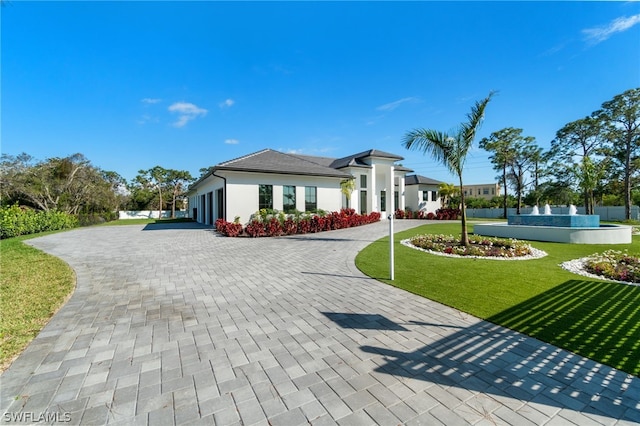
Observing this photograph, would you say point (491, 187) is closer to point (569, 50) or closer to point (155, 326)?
point (569, 50)

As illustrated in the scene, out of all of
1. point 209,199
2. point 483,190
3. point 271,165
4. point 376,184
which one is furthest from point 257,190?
point 483,190

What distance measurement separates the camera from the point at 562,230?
35.0ft

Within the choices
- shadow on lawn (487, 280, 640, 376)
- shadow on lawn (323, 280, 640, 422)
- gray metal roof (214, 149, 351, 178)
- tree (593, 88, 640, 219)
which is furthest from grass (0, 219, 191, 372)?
tree (593, 88, 640, 219)

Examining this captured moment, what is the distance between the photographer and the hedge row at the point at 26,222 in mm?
15266

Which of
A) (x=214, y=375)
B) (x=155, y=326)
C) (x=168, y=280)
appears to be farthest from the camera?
(x=168, y=280)

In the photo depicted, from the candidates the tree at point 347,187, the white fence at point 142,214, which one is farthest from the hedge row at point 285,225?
the white fence at point 142,214

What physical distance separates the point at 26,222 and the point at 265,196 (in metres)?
15.7

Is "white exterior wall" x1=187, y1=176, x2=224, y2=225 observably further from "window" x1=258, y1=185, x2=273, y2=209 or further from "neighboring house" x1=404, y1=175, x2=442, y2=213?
"neighboring house" x1=404, y1=175, x2=442, y2=213

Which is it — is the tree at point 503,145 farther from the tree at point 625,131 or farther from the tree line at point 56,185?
the tree line at point 56,185

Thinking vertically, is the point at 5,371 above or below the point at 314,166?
below

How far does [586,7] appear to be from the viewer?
303 inches

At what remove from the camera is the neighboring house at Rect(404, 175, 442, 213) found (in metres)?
30.0

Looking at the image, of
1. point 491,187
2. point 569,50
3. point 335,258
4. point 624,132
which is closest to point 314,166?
point 335,258

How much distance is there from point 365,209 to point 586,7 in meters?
18.1
